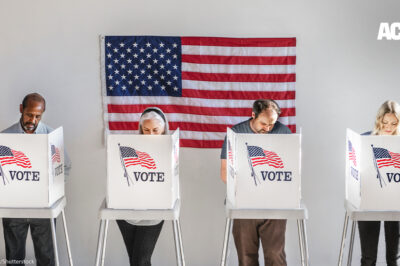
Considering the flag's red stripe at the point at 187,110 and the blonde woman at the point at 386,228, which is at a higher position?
the flag's red stripe at the point at 187,110

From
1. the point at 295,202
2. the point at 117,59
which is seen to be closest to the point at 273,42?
the point at 117,59

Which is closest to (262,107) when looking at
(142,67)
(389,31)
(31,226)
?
(142,67)

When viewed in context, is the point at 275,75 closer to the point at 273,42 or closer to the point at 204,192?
the point at 273,42

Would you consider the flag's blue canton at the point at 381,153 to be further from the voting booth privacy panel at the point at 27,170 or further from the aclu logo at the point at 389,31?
the voting booth privacy panel at the point at 27,170

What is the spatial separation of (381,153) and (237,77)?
4.31ft

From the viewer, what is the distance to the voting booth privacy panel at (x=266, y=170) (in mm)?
2965

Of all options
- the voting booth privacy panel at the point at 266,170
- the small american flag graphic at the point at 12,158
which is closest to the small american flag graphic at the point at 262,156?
the voting booth privacy panel at the point at 266,170

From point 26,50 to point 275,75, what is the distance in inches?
64.7

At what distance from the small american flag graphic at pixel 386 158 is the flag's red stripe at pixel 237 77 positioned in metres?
1.16

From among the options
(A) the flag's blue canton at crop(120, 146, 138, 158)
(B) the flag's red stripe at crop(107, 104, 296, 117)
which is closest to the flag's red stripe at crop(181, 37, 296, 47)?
(B) the flag's red stripe at crop(107, 104, 296, 117)

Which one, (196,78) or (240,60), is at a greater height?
(240,60)

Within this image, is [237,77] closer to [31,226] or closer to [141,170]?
[141,170]

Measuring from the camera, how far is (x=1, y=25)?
160 inches

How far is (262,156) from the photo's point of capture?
9.76 ft
